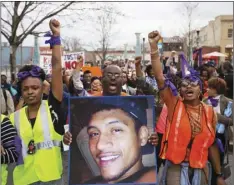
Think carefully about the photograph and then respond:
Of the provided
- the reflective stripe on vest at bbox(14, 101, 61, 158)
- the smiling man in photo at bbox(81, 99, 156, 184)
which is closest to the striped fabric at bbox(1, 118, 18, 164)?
the reflective stripe on vest at bbox(14, 101, 61, 158)

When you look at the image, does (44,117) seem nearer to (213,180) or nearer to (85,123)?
(85,123)

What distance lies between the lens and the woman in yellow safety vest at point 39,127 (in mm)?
3559

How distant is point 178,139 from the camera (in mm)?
4035

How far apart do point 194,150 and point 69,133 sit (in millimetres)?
1072

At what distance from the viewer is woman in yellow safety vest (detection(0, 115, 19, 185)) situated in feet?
11.2

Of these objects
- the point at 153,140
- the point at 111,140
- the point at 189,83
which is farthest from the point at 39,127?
the point at 189,83

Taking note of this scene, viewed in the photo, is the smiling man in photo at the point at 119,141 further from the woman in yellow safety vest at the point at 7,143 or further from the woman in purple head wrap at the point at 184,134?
the woman in yellow safety vest at the point at 7,143

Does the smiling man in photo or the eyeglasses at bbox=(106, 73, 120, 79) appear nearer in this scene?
the smiling man in photo

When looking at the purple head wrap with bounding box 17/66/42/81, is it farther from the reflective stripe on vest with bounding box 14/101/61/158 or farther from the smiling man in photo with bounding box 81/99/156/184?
the smiling man in photo with bounding box 81/99/156/184

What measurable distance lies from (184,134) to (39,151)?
122 centimetres

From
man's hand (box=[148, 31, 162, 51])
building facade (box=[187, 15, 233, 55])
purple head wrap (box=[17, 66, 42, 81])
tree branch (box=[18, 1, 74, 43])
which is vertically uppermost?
building facade (box=[187, 15, 233, 55])

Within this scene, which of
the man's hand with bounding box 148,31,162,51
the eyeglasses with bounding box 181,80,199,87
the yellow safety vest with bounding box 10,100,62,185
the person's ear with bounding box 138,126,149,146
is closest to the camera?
the yellow safety vest with bounding box 10,100,62,185

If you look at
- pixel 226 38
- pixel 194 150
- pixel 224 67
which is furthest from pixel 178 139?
pixel 226 38

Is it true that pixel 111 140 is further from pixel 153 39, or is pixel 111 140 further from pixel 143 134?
pixel 153 39
